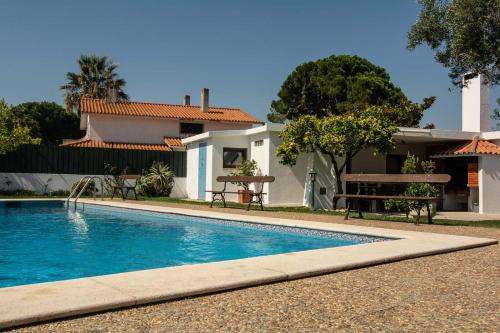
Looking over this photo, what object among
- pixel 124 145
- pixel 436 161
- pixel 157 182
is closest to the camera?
pixel 436 161

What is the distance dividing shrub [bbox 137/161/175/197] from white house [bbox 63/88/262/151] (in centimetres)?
443

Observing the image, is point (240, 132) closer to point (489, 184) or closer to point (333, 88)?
point (489, 184)

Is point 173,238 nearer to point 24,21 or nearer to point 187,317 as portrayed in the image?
point 187,317

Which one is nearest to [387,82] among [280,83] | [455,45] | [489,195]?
[280,83]

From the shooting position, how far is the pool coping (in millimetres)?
3756

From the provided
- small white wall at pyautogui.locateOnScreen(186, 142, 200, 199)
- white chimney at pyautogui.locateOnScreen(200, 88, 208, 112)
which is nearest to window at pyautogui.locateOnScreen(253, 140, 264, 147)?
small white wall at pyautogui.locateOnScreen(186, 142, 200, 199)

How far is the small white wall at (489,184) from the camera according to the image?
1752 centimetres

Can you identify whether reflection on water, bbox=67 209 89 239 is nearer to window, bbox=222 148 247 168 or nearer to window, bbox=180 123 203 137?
window, bbox=222 148 247 168

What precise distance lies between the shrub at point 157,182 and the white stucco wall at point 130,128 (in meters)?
7.08

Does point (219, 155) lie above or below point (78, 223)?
above

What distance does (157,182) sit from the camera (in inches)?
974

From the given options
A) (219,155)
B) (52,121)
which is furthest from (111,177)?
(52,121)

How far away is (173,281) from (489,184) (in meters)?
15.9

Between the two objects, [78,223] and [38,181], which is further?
[38,181]
